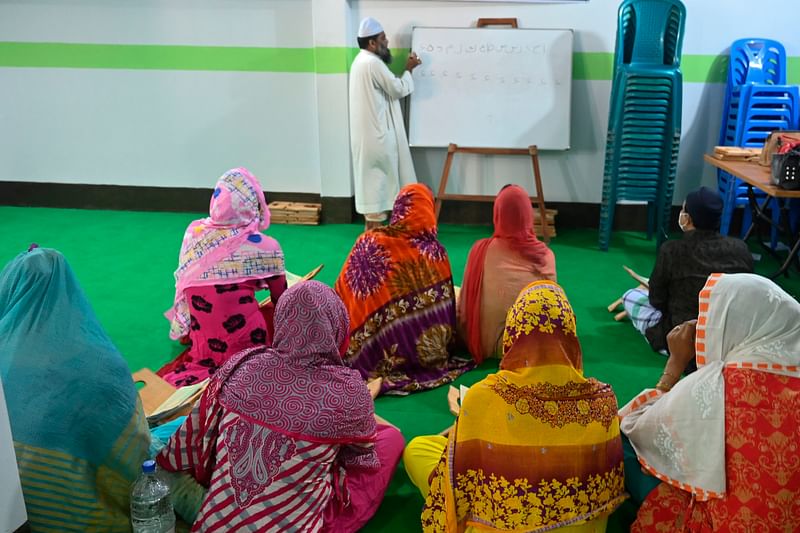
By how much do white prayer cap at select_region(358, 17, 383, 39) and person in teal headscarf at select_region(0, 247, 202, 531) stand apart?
3759 millimetres

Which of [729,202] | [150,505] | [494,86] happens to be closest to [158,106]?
[494,86]

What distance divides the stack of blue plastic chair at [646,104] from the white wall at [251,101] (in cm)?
33

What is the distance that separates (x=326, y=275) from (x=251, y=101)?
6.72ft

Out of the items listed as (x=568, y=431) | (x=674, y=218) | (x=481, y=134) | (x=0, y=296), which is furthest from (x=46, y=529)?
(x=674, y=218)

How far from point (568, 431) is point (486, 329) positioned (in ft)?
5.24

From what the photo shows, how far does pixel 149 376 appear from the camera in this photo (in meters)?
3.31

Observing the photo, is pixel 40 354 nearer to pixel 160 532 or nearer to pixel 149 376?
pixel 160 532

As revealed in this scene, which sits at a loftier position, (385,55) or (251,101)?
(385,55)

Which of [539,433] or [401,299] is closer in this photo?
[539,433]

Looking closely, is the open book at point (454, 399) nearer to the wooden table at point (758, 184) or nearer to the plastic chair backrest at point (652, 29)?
the wooden table at point (758, 184)

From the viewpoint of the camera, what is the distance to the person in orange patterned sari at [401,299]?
330cm

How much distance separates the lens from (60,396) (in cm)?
201

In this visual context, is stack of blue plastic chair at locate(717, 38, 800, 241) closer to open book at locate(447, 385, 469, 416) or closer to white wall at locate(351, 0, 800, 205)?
white wall at locate(351, 0, 800, 205)

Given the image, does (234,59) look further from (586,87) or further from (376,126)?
(586,87)
